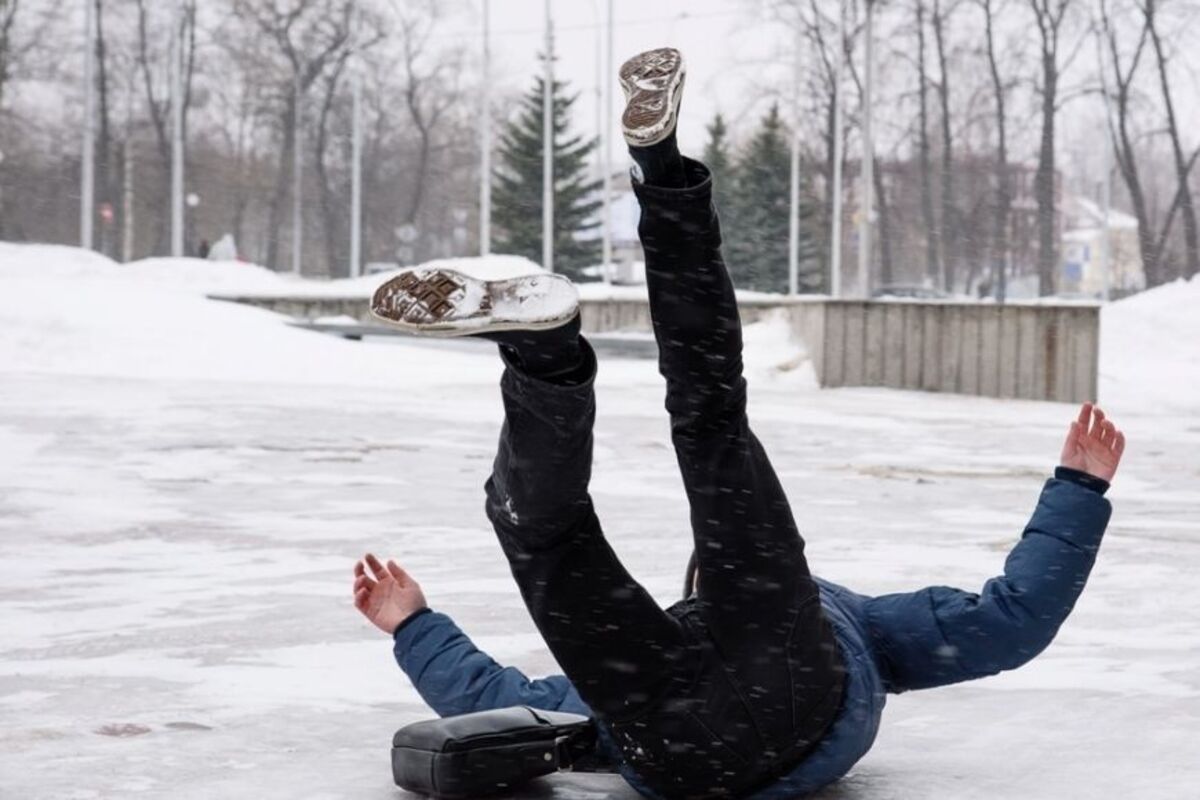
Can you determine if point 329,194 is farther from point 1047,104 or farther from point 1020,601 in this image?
point 1020,601

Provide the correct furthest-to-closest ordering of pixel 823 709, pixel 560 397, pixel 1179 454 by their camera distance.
→ pixel 1179 454 < pixel 823 709 < pixel 560 397

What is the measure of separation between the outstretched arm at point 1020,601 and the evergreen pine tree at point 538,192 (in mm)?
53539

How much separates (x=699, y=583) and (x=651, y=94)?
0.89 metres

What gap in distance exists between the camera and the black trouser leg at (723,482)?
11.0 feet

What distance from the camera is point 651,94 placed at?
3365 mm

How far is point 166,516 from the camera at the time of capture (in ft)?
28.6

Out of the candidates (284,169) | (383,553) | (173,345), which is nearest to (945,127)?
(284,169)

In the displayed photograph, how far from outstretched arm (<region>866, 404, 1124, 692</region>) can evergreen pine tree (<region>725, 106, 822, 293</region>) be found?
55.5 metres

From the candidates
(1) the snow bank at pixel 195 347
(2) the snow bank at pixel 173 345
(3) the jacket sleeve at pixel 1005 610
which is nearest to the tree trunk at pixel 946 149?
(1) the snow bank at pixel 195 347

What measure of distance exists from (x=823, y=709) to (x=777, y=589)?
0.26 metres

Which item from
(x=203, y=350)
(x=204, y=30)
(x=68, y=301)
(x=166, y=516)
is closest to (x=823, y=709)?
(x=166, y=516)

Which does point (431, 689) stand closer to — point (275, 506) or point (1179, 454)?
point (275, 506)

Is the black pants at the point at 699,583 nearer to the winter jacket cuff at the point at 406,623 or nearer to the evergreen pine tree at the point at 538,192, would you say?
the winter jacket cuff at the point at 406,623

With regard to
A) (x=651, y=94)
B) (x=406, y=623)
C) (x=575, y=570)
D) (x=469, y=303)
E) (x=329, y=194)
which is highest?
(x=329, y=194)
